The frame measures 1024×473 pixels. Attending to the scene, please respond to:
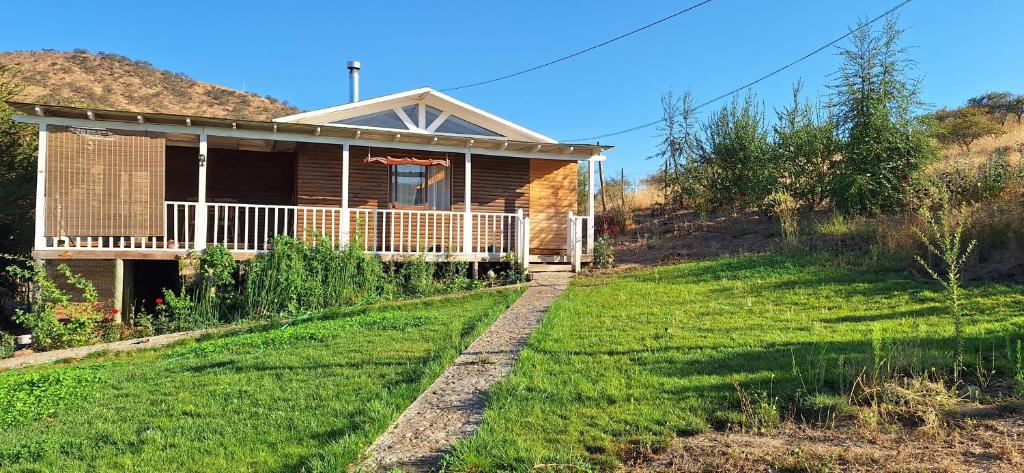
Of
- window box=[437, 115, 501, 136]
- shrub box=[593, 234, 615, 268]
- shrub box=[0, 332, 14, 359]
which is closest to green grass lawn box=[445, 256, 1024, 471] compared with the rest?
shrub box=[593, 234, 615, 268]

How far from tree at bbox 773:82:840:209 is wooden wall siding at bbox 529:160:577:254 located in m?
5.08

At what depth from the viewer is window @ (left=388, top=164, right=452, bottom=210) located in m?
14.4

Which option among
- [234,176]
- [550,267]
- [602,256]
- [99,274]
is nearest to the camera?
[99,274]

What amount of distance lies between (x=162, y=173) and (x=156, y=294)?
4.00 m

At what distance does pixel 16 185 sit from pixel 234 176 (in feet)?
16.2

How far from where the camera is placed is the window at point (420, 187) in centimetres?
1439

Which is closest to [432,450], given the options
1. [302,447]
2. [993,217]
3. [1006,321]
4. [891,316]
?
[302,447]

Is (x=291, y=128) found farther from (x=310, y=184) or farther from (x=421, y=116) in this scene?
(x=421, y=116)

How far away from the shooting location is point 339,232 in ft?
40.6

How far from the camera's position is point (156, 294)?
45.9ft

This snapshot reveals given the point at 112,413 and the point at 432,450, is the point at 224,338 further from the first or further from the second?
the point at 432,450

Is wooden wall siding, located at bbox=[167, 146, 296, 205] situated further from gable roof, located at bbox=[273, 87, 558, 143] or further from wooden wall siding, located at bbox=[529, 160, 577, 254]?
wooden wall siding, located at bbox=[529, 160, 577, 254]

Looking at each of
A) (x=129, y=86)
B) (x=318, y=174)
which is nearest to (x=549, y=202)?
(x=318, y=174)

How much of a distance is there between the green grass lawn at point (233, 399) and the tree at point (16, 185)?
27.1 ft
